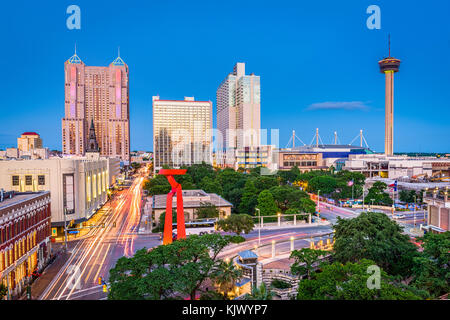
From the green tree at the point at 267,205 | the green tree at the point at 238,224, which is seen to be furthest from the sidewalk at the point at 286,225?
the green tree at the point at 238,224

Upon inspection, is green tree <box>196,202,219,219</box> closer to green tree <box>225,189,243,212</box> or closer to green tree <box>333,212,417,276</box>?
green tree <box>225,189,243,212</box>

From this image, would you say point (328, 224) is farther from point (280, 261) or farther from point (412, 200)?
point (412, 200)

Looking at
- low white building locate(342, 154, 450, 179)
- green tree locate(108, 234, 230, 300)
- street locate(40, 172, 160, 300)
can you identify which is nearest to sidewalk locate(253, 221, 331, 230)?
street locate(40, 172, 160, 300)

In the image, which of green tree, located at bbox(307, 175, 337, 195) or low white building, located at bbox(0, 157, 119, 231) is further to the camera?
green tree, located at bbox(307, 175, 337, 195)

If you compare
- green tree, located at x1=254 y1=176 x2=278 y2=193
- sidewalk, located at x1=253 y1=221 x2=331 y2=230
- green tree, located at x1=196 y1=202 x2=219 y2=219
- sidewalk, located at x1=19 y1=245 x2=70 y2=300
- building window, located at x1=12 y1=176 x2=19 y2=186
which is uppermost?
building window, located at x1=12 y1=176 x2=19 y2=186

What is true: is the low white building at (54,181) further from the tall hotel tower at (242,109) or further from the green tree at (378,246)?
the tall hotel tower at (242,109)
